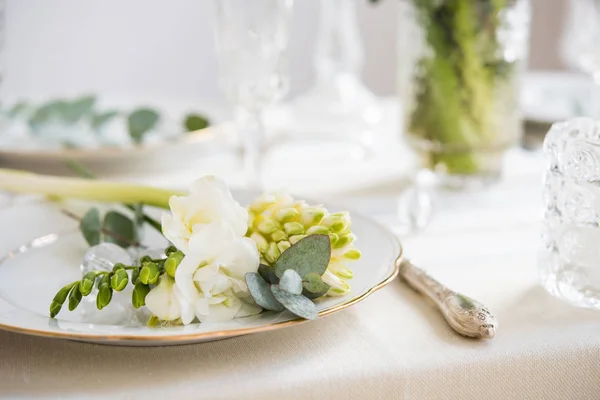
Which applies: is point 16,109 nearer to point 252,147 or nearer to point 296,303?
point 252,147

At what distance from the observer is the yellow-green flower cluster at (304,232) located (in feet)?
1.56

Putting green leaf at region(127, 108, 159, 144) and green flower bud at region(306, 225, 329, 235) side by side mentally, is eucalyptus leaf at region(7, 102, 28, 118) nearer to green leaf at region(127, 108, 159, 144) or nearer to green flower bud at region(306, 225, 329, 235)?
green leaf at region(127, 108, 159, 144)

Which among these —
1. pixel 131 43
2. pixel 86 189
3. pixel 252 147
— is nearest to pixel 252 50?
pixel 252 147

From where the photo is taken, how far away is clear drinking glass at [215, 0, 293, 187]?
2.58ft

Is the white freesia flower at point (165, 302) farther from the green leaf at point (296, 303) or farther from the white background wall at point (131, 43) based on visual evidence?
the white background wall at point (131, 43)

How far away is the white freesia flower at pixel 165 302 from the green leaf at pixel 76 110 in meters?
0.68

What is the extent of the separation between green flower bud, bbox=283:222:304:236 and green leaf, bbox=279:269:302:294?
0.04 m

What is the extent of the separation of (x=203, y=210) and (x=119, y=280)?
67 millimetres

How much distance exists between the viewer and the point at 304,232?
48cm

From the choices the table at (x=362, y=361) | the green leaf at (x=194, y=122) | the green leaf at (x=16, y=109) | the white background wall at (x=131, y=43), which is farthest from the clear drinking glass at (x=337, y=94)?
the white background wall at (x=131, y=43)

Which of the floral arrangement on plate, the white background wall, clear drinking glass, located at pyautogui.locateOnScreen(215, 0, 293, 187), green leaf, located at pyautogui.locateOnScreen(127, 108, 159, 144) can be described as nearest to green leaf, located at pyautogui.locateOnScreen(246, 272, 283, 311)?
the floral arrangement on plate

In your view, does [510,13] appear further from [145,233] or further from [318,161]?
[145,233]

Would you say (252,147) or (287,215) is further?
(252,147)

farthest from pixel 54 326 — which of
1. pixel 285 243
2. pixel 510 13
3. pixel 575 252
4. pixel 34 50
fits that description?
pixel 34 50
